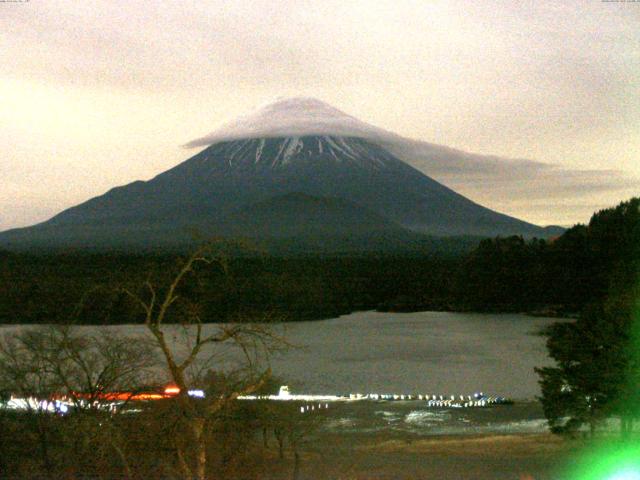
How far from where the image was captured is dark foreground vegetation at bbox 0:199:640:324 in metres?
34.6

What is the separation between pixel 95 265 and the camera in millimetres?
37094

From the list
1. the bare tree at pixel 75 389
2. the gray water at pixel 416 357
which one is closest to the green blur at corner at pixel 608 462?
the bare tree at pixel 75 389

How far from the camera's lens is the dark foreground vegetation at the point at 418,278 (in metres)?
34.6

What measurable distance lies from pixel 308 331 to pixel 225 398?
29551 mm

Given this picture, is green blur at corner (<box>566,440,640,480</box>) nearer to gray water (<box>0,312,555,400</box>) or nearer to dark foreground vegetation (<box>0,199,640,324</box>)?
gray water (<box>0,312,555,400</box>)

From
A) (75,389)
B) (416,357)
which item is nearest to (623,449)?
(75,389)

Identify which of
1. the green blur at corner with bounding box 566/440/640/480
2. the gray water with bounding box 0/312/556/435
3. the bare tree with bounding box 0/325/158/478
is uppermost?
the bare tree with bounding box 0/325/158/478

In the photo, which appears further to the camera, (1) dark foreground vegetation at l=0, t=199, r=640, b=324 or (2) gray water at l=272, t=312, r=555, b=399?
(1) dark foreground vegetation at l=0, t=199, r=640, b=324

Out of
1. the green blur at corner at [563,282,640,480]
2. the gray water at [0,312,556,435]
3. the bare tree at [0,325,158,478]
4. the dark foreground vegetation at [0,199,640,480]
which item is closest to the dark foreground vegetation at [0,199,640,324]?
the dark foreground vegetation at [0,199,640,480]

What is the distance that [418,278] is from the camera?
1986 inches

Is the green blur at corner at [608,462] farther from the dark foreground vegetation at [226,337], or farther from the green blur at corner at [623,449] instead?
the dark foreground vegetation at [226,337]

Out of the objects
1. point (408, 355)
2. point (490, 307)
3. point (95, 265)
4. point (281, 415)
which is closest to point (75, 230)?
point (95, 265)

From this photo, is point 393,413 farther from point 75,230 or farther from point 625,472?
point 75,230

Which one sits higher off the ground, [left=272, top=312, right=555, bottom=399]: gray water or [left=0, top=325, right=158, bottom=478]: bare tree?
[left=0, top=325, right=158, bottom=478]: bare tree
